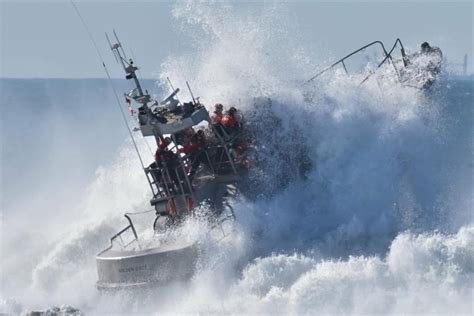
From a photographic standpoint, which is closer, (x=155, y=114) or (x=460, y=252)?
(x=460, y=252)

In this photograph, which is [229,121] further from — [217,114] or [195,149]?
[195,149]

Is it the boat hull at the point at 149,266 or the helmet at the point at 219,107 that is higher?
the helmet at the point at 219,107

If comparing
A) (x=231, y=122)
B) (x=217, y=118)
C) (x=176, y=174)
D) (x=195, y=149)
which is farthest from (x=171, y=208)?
(x=231, y=122)

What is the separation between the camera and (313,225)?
2575cm

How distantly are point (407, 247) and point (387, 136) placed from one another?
5.36m

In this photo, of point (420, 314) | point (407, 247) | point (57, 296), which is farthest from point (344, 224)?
point (57, 296)

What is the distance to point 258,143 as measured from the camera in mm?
26469

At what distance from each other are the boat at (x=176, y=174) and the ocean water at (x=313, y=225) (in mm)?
614

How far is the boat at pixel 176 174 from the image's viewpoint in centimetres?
2517

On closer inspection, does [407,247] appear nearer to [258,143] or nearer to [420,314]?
[420,314]

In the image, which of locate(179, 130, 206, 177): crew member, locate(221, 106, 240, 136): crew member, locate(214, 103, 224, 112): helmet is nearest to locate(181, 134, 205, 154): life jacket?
locate(179, 130, 206, 177): crew member

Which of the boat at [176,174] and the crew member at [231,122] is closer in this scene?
the boat at [176,174]

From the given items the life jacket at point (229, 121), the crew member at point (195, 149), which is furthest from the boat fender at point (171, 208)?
the life jacket at point (229, 121)

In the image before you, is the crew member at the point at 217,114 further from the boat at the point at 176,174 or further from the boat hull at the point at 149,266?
the boat hull at the point at 149,266
